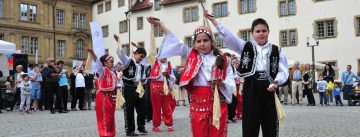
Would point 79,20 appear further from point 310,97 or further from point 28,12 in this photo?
point 310,97

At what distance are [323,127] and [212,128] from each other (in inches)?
233

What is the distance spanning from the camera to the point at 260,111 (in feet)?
17.1

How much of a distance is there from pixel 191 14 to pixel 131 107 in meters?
36.3

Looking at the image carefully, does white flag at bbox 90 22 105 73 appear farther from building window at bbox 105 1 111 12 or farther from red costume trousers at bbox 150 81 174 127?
building window at bbox 105 1 111 12

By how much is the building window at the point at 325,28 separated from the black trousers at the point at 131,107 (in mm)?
29607

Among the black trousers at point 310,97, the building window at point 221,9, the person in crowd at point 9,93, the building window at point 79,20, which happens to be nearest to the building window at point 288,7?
the building window at point 221,9

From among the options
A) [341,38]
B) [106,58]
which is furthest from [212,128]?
[341,38]

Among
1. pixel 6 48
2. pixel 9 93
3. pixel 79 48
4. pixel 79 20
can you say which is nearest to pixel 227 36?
pixel 9 93

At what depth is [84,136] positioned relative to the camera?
30.8 ft

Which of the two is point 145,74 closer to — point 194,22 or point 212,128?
point 212,128

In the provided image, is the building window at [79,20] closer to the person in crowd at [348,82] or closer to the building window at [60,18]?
the building window at [60,18]

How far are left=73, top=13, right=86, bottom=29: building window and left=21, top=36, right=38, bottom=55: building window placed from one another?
612 centimetres

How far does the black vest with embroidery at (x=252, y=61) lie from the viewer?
5.31 m

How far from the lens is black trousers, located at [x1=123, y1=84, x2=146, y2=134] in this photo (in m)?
9.45
